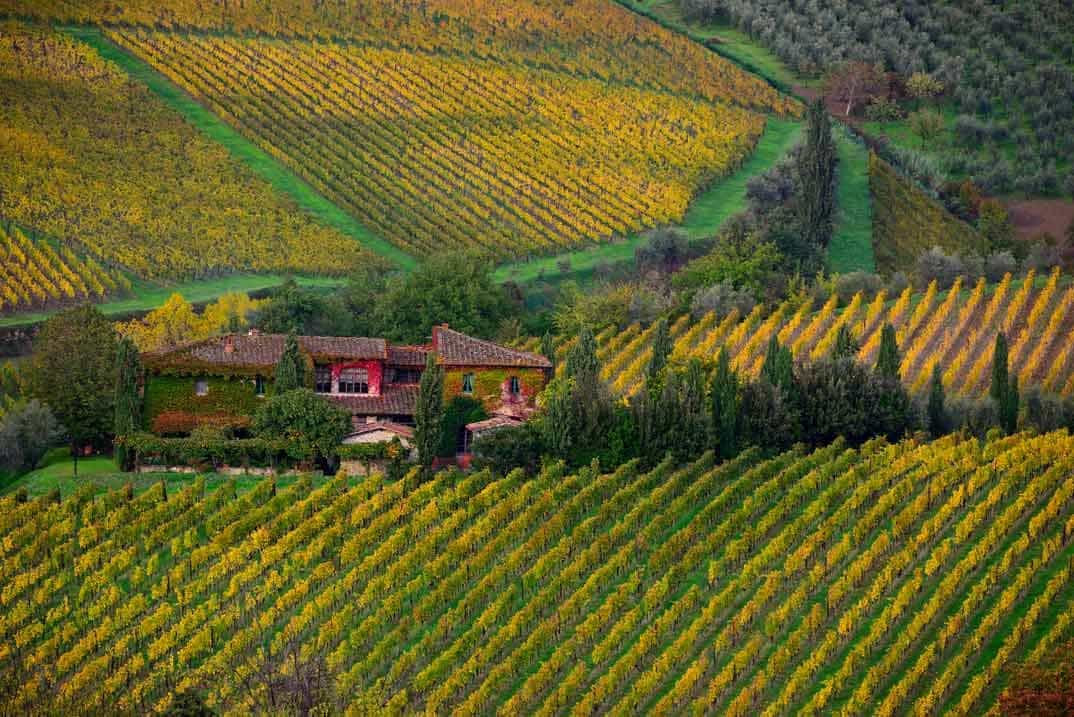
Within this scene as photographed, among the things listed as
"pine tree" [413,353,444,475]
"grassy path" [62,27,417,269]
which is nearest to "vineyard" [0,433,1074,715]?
"pine tree" [413,353,444,475]

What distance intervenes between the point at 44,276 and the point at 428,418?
33.2m

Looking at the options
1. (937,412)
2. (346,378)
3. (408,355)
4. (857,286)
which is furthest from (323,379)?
(857,286)

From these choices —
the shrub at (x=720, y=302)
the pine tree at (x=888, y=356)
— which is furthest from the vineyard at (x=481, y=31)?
the pine tree at (x=888, y=356)

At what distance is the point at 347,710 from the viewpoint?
6612 cm

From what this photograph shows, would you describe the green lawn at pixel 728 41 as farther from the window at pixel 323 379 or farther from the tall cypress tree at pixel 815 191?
the window at pixel 323 379

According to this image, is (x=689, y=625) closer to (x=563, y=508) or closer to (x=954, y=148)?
(x=563, y=508)

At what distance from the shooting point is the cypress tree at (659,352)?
90500mm

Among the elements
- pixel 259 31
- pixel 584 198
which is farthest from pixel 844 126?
pixel 259 31

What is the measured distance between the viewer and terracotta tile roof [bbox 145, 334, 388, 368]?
3440 inches

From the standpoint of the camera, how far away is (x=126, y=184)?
125 m

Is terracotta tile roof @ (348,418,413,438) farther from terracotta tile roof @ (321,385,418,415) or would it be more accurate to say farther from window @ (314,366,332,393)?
window @ (314,366,332,393)

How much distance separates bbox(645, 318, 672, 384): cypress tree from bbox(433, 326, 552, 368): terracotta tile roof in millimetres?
3682

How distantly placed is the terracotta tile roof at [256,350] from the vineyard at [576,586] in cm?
710

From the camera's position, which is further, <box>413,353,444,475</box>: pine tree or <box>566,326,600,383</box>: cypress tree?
<box>566,326,600,383</box>: cypress tree
